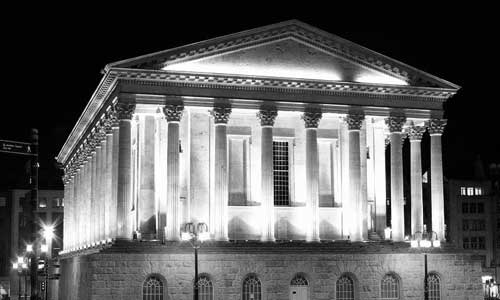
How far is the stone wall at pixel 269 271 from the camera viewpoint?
189 feet

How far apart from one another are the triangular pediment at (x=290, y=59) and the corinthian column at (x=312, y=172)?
3.04m

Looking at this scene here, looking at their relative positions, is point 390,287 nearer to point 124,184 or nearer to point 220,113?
point 220,113

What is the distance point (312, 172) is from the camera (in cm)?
6500

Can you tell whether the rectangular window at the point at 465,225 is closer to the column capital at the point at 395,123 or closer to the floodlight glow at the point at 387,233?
the floodlight glow at the point at 387,233

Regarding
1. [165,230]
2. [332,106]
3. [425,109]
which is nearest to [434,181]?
[425,109]

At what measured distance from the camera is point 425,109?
68812 mm

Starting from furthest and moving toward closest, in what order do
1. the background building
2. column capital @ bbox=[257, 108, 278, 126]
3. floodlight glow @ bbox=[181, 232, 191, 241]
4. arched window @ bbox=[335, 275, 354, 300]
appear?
the background building → column capital @ bbox=[257, 108, 278, 126] → arched window @ bbox=[335, 275, 354, 300] → floodlight glow @ bbox=[181, 232, 191, 241]

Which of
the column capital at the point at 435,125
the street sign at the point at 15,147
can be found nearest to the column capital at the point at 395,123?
the column capital at the point at 435,125

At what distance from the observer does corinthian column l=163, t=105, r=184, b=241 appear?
201ft

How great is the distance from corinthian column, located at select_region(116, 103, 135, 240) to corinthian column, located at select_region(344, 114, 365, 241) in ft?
52.6

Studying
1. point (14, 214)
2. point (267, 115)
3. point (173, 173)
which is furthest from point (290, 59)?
point (14, 214)

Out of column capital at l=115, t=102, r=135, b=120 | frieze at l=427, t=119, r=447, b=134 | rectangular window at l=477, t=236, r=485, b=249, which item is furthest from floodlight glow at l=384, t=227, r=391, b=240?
rectangular window at l=477, t=236, r=485, b=249

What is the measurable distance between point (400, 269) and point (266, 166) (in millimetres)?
11990

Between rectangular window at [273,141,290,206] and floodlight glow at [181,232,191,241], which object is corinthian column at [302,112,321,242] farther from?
floodlight glow at [181,232,191,241]
